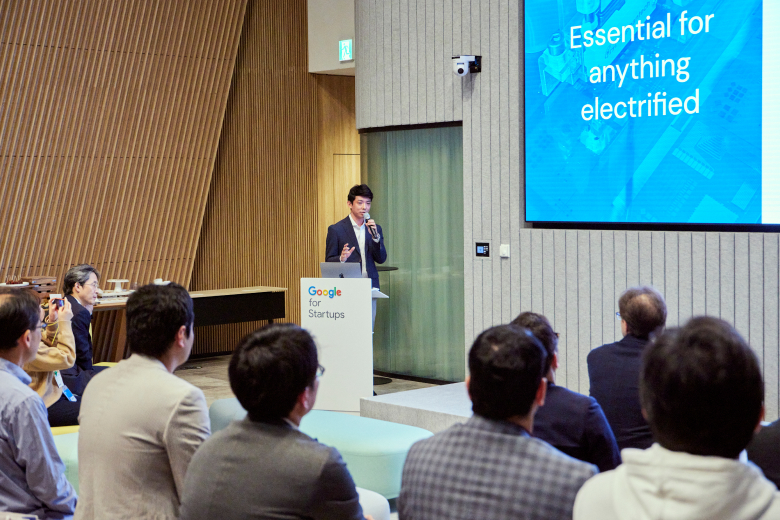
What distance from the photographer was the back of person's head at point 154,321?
2.38 meters

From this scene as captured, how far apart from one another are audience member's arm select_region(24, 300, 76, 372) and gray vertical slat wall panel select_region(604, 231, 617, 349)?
11.3ft

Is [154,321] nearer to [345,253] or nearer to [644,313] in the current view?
[644,313]

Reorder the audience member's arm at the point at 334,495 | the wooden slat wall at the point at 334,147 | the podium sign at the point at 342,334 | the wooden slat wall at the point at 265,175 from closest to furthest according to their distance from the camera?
the audience member's arm at the point at 334,495 < the podium sign at the point at 342,334 < the wooden slat wall at the point at 265,175 < the wooden slat wall at the point at 334,147

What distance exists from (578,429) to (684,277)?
3265 mm

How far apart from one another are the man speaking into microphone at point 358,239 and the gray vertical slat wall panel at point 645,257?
7.01ft

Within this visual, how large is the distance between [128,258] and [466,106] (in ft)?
12.4

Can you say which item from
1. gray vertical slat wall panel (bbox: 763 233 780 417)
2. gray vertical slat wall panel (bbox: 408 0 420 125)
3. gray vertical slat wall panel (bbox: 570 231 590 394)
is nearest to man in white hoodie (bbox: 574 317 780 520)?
gray vertical slat wall panel (bbox: 763 233 780 417)

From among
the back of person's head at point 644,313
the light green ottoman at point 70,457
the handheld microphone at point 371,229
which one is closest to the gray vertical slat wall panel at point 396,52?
the handheld microphone at point 371,229

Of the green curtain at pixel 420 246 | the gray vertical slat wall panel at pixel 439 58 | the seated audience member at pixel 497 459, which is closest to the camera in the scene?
the seated audience member at pixel 497 459

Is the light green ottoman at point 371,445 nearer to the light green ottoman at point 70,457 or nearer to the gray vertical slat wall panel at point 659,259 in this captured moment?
the light green ottoman at point 70,457

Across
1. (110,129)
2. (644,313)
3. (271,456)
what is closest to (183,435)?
(271,456)

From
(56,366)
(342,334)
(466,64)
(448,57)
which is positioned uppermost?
(448,57)

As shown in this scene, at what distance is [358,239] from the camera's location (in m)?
6.98

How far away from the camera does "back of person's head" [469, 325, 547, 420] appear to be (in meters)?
1.75
